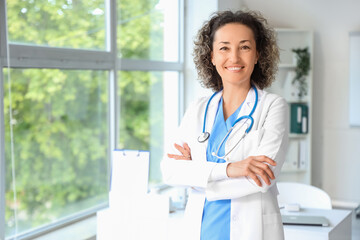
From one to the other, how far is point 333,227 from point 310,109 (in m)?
3.15

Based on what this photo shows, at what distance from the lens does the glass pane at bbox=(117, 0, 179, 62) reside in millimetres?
4098

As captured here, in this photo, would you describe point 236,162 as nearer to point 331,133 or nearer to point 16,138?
point 16,138

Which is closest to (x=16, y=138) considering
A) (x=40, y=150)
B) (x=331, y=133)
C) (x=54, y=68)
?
(x=40, y=150)

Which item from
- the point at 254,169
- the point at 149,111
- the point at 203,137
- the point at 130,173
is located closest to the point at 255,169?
the point at 254,169

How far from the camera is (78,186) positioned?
373 centimetres

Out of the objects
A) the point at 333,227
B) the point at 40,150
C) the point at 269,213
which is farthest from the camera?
the point at 40,150

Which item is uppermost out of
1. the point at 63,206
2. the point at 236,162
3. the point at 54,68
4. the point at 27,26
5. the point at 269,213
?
the point at 27,26

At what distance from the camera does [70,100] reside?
360cm

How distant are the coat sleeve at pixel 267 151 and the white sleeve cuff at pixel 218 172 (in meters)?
0.01

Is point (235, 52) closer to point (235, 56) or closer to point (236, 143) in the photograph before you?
point (235, 56)

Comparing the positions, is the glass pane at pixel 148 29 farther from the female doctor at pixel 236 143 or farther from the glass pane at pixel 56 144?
the female doctor at pixel 236 143

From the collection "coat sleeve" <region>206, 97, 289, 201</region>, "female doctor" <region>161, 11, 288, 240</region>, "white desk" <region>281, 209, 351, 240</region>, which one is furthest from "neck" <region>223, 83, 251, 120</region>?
"white desk" <region>281, 209, 351, 240</region>

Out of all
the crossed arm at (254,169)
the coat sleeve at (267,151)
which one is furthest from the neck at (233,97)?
the crossed arm at (254,169)

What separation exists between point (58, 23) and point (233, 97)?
6.34 ft
